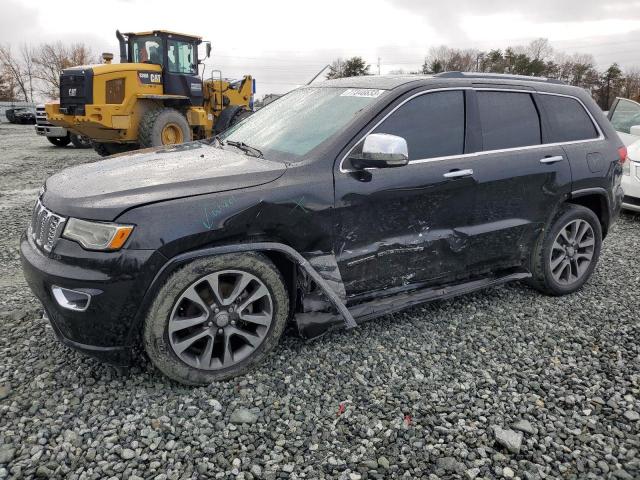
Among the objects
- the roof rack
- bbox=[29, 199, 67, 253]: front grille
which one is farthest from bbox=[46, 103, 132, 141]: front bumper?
the roof rack

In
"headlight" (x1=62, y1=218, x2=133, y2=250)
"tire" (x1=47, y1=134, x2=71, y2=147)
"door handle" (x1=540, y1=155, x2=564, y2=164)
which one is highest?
"door handle" (x1=540, y1=155, x2=564, y2=164)

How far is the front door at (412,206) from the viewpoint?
3125 mm

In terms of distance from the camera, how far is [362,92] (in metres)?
3.50

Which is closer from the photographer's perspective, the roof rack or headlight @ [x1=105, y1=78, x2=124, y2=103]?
the roof rack

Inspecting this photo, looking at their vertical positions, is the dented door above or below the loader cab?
below

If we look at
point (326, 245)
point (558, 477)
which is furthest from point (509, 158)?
point (558, 477)

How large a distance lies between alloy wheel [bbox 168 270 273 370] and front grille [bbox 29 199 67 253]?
2.35ft

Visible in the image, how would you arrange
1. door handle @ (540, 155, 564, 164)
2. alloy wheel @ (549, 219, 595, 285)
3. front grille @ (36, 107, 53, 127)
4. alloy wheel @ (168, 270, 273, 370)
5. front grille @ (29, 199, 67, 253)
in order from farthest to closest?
front grille @ (36, 107, 53, 127), alloy wheel @ (549, 219, 595, 285), door handle @ (540, 155, 564, 164), alloy wheel @ (168, 270, 273, 370), front grille @ (29, 199, 67, 253)

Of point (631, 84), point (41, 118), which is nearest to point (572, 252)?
point (41, 118)

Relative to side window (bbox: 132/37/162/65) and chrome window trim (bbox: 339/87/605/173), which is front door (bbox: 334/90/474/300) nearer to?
chrome window trim (bbox: 339/87/605/173)

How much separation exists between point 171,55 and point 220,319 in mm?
10284

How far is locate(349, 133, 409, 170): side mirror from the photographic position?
2.97 metres

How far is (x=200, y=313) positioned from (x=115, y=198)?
773 millimetres

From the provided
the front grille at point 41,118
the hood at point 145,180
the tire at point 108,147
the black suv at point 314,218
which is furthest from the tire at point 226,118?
the hood at point 145,180
